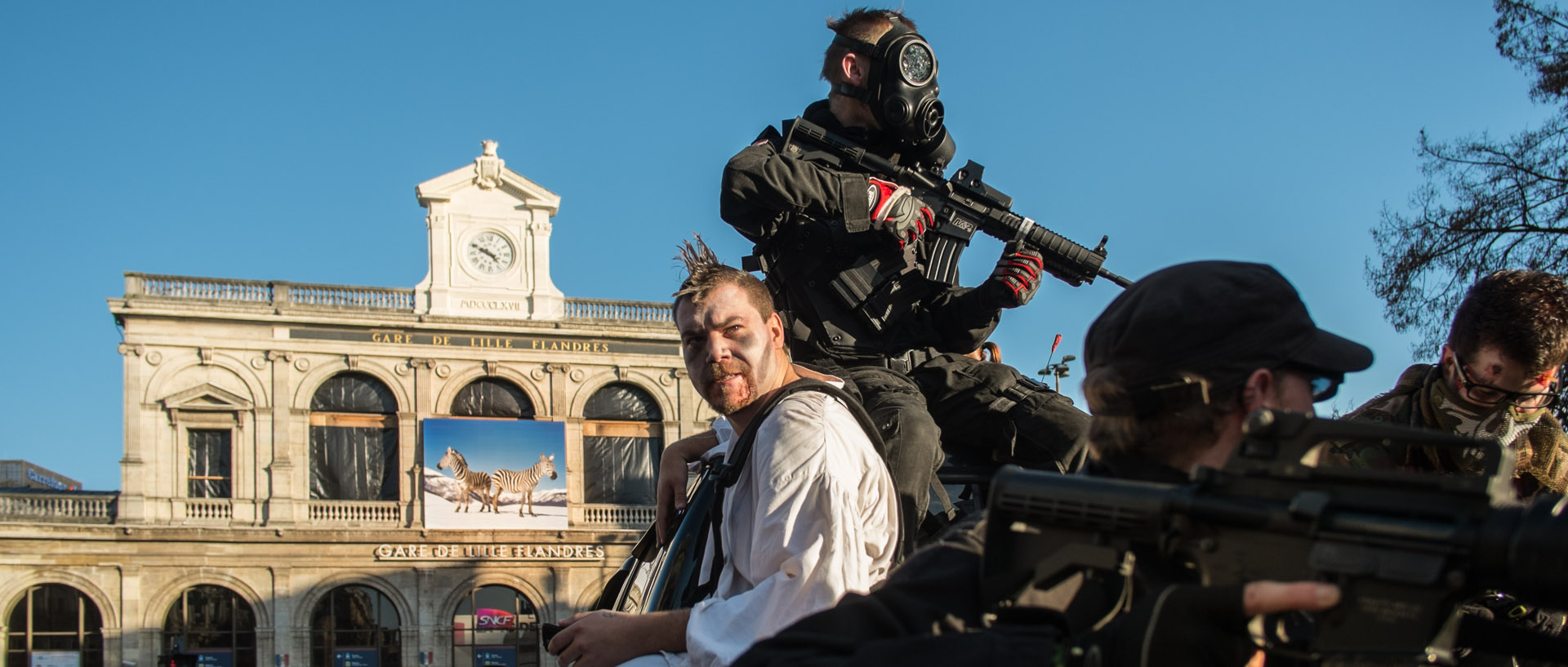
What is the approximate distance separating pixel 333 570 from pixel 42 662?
6832 mm

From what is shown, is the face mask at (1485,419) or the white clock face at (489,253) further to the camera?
the white clock face at (489,253)

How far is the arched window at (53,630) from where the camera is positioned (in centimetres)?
3170

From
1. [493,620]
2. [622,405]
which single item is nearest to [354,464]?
[493,620]

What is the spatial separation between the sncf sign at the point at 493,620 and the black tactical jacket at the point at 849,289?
32197 mm

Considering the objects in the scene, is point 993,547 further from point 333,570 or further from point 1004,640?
point 333,570

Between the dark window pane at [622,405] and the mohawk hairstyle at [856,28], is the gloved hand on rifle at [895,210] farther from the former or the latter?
the dark window pane at [622,405]

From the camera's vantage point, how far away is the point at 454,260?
36.9 meters

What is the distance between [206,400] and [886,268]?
32877 mm

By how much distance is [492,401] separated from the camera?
3644 cm

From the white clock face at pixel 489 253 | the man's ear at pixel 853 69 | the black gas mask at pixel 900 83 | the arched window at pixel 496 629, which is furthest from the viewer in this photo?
the white clock face at pixel 489 253

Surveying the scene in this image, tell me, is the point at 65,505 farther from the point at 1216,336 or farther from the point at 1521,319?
the point at 1216,336

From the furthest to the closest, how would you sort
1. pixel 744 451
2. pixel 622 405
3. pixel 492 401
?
1. pixel 622 405
2. pixel 492 401
3. pixel 744 451

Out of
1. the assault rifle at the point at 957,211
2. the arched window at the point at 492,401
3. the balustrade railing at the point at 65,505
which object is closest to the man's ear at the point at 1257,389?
the assault rifle at the point at 957,211

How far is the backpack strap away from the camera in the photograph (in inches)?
128
